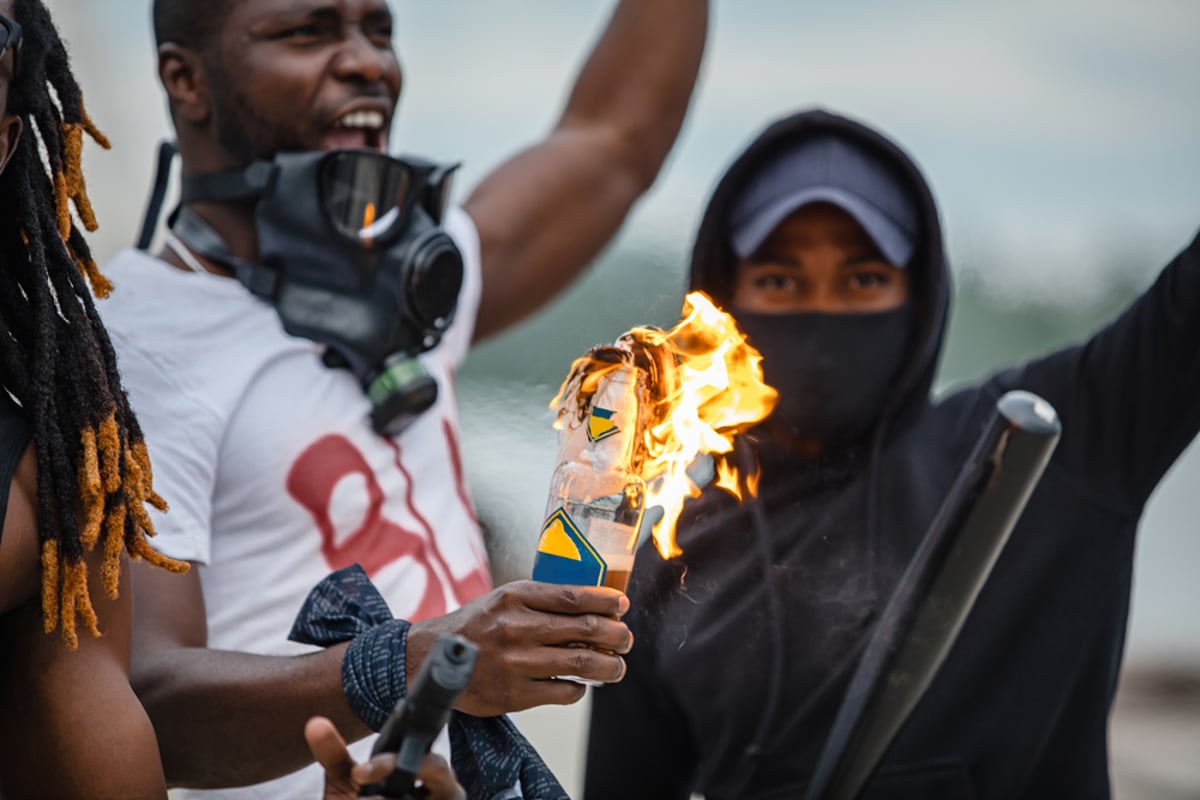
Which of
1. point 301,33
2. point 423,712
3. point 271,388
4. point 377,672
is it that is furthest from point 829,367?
point 423,712

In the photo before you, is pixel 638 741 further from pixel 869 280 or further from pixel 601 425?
pixel 601 425

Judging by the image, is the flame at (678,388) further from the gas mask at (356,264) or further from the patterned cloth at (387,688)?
the gas mask at (356,264)

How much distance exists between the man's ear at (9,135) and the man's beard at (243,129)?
0.70 metres

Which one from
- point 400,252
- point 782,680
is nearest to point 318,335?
point 400,252

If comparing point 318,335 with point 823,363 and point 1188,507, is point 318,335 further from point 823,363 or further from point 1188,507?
point 1188,507

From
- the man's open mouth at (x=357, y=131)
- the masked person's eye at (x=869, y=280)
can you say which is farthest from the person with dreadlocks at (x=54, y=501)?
the masked person's eye at (x=869, y=280)

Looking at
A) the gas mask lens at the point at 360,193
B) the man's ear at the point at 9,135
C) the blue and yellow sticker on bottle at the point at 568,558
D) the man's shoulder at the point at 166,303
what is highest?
the man's ear at the point at 9,135

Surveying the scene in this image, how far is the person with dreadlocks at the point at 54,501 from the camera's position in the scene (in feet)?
6.63

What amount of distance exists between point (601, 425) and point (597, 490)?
0.09 meters

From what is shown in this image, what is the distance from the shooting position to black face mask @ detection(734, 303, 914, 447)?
3.02 m

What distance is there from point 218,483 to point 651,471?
0.91 m

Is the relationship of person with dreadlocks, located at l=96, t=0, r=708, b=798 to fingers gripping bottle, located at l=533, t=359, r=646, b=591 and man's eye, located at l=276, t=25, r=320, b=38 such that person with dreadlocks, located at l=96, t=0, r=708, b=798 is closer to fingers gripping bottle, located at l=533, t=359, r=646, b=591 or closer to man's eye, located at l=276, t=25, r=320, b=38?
man's eye, located at l=276, t=25, r=320, b=38

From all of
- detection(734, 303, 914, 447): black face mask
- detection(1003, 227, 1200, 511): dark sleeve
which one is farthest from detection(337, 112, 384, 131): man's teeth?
detection(1003, 227, 1200, 511): dark sleeve

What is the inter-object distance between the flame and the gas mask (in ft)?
2.13
